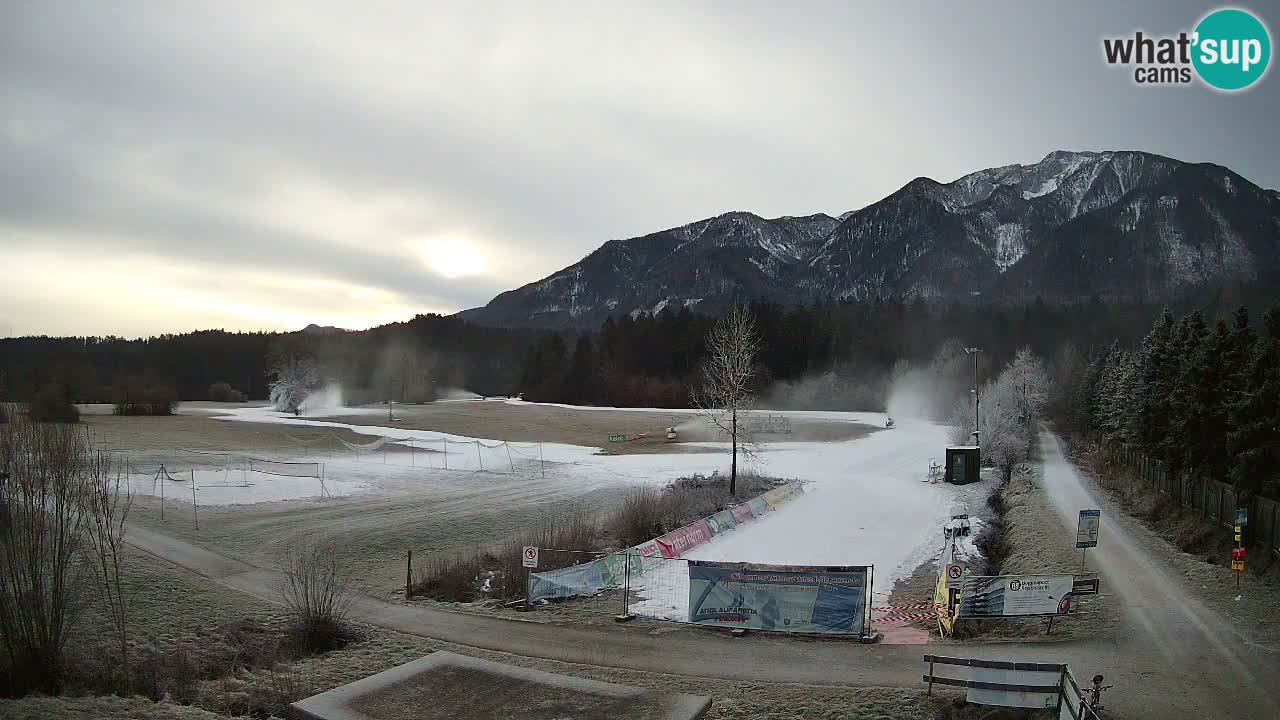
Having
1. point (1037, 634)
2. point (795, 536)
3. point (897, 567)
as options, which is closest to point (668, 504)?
point (795, 536)

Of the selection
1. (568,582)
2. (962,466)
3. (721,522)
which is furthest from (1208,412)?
(568,582)

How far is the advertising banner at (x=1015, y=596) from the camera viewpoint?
16906mm

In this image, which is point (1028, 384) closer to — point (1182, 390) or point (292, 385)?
point (1182, 390)

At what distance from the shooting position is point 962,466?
147 feet

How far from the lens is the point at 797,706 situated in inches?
481

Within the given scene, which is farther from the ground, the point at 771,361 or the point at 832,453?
the point at 771,361

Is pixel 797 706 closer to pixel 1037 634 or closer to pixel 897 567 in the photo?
pixel 1037 634

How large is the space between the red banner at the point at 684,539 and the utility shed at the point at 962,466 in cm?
2233

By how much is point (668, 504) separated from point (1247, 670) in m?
21.7

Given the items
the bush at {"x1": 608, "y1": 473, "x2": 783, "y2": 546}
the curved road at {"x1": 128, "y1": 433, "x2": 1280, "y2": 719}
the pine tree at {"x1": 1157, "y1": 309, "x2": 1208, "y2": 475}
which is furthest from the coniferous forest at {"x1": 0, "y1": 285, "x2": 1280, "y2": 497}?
the curved road at {"x1": 128, "y1": 433, "x2": 1280, "y2": 719}

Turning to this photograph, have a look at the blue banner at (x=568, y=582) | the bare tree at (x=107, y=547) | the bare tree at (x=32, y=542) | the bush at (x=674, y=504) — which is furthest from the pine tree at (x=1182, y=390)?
the bare tree at (x=32, y=542)

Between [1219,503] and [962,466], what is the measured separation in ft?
60.6

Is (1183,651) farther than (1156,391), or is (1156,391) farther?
(1156,391)

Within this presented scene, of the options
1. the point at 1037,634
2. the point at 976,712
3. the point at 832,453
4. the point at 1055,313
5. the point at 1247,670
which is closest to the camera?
the point at 976,712
